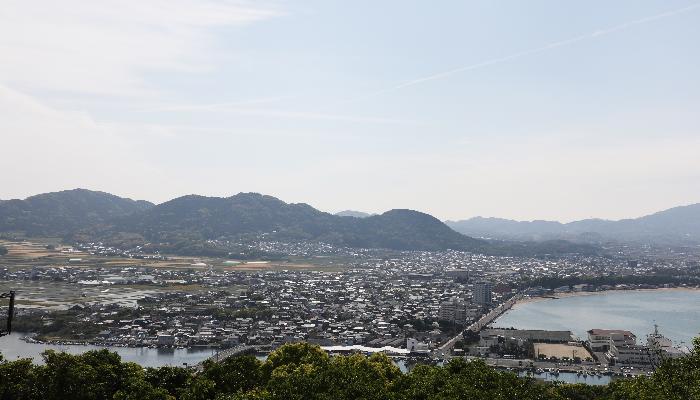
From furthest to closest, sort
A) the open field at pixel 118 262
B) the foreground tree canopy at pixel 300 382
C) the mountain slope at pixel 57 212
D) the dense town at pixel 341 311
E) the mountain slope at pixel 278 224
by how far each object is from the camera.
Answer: the mountain slope at pixel 278 224 → the mountain slope at pixel 57 212 → the open field at pixel 118 262 → the dense town at pixel 341 311 → the foreground tree canopy at pixel 300 382

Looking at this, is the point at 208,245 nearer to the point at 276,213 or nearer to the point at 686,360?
the point at 276,213

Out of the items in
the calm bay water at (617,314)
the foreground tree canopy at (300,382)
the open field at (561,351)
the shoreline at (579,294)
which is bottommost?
the open field at (561,351)

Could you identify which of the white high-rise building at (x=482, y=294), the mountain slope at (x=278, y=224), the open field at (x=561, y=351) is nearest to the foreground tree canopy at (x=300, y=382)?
the open field at (x=561, y=351)

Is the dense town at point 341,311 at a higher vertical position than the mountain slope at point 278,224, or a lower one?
lower

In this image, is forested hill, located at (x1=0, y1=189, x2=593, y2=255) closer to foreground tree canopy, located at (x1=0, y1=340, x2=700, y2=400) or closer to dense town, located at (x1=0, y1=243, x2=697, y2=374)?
dense town, located at (x1=0, y1=243, x2=697, y2=374)

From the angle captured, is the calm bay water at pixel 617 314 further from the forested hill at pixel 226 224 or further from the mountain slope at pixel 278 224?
the mountain slope at pixel 278 224

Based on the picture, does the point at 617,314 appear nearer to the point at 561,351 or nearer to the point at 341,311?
the point at 561,351

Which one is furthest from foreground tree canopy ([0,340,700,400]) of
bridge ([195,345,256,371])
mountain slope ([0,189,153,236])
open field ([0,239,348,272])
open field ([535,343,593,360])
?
mountain slope ([0,189,153,236])

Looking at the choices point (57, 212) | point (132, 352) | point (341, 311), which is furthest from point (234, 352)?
point (57, 212)
